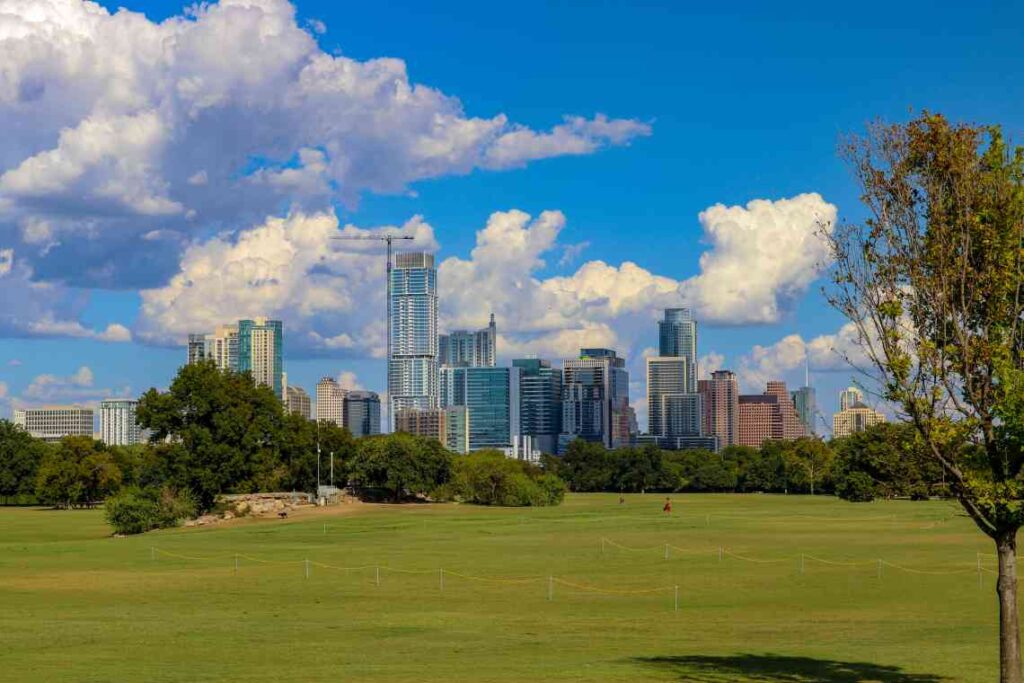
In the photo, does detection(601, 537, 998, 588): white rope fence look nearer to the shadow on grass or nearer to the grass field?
the grass field

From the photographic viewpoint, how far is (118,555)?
85.5 m

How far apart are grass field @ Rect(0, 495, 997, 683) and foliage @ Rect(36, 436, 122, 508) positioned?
64.8m

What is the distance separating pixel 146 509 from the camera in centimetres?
11419

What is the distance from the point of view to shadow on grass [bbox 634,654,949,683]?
107ft

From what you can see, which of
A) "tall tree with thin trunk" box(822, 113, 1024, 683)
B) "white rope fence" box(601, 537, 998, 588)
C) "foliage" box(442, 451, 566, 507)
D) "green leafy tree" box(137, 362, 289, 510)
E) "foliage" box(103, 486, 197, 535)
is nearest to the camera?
"tall tree with thin trunk" box(822, 113, 1024, 683)

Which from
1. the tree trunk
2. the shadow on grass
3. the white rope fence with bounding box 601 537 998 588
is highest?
the tree trunk

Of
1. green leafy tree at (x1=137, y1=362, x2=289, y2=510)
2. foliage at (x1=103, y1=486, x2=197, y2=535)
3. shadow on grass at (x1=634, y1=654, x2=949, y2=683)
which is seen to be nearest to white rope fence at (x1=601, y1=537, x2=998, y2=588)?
shadow on grass at (x1=634, y1=654, x2=949, y2=683)

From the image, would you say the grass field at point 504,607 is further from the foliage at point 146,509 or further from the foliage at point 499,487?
the foliage at point 499,487

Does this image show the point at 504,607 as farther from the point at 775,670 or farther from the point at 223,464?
the point at 223,464

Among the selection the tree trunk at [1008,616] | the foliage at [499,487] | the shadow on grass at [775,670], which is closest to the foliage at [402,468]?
the foliage at [499,487]

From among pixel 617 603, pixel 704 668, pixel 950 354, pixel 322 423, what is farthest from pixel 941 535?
pixel 322 423

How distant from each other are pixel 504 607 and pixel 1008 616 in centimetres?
3044

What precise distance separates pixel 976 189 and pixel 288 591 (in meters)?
44.0

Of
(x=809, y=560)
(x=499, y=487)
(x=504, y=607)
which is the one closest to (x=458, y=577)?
(x=504, y=607)
